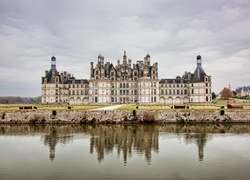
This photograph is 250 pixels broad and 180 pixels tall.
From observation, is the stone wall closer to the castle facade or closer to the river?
the river

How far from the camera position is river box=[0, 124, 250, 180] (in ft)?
49.3

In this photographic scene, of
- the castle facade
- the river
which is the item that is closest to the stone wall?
the river

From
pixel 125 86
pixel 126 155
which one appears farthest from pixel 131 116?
pixel 125 86

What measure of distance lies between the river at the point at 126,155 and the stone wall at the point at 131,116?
8.81m

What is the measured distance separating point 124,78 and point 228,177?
62.8 metres

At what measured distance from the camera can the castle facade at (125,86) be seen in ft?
242

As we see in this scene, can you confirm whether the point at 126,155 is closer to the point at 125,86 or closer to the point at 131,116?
the point at 131,116

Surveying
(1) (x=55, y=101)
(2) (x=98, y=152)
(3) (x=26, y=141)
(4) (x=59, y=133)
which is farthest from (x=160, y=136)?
(1) (x=55, y=101)

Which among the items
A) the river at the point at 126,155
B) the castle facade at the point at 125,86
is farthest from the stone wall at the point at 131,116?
the castle facade at the point at 125,86

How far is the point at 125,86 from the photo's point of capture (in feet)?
249

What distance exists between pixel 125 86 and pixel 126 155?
57.1 meters

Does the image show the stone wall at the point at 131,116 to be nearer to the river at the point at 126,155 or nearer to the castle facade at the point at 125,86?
the river at the point at 126,155

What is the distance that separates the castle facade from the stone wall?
112ft

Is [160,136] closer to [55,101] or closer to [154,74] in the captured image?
[154,74]
